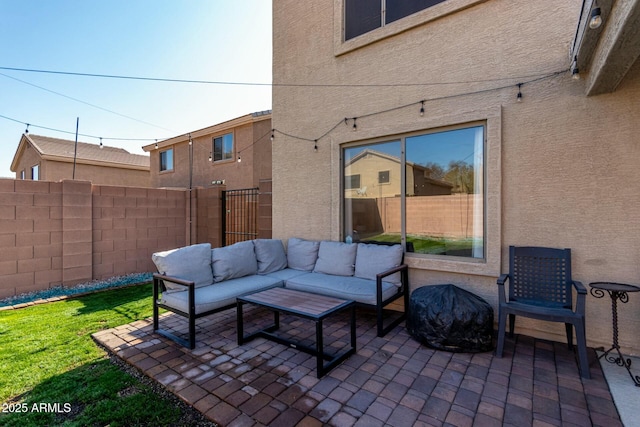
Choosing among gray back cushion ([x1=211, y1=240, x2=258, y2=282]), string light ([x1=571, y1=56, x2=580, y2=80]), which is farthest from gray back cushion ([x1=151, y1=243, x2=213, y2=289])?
string light ([x1=571, y1=56, x2=580, y2=80])

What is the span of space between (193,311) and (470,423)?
280 cm

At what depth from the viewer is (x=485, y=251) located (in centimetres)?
376

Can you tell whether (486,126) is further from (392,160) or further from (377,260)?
(377,260)

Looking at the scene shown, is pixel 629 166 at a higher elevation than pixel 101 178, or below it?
below

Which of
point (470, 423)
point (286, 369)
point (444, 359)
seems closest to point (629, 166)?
point (444, 359)

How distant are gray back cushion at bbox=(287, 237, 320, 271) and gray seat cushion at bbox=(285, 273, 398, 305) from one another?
478mm

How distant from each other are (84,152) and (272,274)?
16.9 meters

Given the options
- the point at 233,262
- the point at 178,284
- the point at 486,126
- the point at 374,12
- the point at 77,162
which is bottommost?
the point at 178,284

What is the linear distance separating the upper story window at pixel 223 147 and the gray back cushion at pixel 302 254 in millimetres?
7977

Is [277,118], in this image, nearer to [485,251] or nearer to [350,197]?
[350,197]

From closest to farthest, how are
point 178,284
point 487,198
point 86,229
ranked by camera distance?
point 178,284
point 487,198
point 86,229

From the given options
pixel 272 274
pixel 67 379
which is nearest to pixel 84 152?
pixel 272 274

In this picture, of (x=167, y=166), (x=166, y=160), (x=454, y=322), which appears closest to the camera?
(x=454, y=322)

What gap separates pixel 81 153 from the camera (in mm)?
15453
